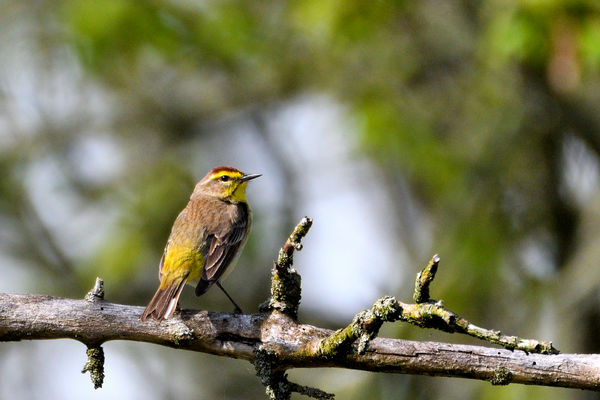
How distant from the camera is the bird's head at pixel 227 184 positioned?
27.3ft

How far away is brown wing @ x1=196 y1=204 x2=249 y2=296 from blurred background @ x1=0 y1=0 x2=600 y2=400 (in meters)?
2.43

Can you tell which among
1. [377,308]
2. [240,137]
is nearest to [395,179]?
[240,137]

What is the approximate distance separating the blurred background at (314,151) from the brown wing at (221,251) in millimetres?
2428

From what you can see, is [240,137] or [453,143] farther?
[240,137]

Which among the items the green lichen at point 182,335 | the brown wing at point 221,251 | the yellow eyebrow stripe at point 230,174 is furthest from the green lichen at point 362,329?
the yellow eyebrow stripe at point 230,174

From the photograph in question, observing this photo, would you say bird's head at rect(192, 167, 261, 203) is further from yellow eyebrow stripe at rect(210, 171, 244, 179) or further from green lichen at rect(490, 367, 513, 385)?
green lichen at rect(490, 367, 513, 385)

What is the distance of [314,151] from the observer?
16.0 metres

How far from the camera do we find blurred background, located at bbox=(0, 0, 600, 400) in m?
9.41

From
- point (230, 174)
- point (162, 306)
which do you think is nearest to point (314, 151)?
point (230, 174)

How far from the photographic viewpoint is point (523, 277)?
1005cm

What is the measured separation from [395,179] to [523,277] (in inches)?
202

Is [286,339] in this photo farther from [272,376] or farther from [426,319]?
[426,319]

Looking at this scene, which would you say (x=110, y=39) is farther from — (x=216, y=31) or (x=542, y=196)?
(x=542, y=196)

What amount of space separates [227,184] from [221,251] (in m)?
1.59
